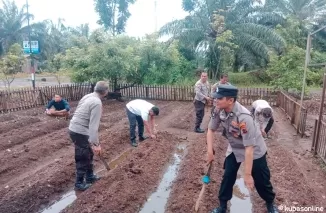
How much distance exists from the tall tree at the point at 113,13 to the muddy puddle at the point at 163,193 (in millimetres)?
24097

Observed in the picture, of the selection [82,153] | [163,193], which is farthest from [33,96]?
[163,193]

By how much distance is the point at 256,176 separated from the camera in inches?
134

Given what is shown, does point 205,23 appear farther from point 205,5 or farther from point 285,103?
point 285,103

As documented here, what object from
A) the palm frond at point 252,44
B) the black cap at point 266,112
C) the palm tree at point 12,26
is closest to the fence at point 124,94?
the palm frond at point 252,44

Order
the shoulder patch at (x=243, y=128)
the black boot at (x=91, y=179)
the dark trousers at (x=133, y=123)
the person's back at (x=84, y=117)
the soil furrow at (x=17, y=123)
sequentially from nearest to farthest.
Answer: the shoulder patch at (x=243, y=128), the person's back at (x=84, y=117), the black boot at (x=91, y=179), the dark trousers at (x=133, y=123), the soil furrow at (x=17, y=123)

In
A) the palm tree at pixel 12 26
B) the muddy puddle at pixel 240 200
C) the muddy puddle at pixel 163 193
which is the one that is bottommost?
the muddy puddle at pixel 163 193

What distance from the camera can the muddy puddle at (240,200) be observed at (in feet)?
13.7

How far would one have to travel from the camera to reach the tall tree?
27812 millimetres

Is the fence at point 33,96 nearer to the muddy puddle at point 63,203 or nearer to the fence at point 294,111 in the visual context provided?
the muddy puddle at point 63,203

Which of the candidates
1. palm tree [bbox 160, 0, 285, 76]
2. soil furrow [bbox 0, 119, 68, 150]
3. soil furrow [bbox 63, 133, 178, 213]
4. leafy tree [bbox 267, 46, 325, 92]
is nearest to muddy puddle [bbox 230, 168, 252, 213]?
soil furrow [bbox 63, 133, 178, 213]

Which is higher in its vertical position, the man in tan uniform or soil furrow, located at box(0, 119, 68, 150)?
the man in tan uniform

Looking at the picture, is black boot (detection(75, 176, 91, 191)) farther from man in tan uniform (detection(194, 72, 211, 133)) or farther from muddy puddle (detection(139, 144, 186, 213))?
man in tan uniform (detection(194, 72, 211, 133))

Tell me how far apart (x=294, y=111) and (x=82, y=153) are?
22.1 feet

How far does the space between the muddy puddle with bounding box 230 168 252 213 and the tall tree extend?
25264mm
